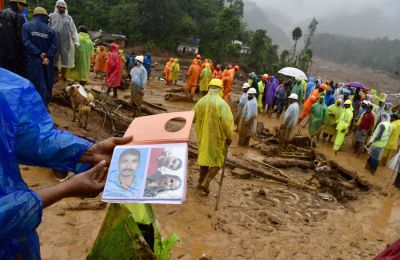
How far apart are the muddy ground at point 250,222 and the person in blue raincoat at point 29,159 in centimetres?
202

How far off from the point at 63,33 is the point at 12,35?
3.67 feet

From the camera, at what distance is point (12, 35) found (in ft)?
16.7

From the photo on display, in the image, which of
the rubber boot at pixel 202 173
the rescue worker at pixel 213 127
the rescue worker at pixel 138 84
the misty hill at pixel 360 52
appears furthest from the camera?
the misty hill at pixel 360 52

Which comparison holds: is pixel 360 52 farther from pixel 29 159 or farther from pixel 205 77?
pixel 29 159

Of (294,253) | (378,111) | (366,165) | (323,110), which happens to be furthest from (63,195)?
(378,111)

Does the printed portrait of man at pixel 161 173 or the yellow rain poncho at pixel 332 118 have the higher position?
the printed portrait of man at pixel 161 173

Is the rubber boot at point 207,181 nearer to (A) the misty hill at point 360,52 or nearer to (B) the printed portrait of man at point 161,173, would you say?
(B) the printed portrait of man at point 161,173

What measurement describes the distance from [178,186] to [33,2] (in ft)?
120

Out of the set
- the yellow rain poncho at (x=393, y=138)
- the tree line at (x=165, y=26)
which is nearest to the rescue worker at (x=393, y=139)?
the yellow rain poncho at (x=393, y=138)

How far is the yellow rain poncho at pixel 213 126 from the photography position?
5.10 meters

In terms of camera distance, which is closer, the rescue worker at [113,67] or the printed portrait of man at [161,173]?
the printed portrait of man at [161,173]

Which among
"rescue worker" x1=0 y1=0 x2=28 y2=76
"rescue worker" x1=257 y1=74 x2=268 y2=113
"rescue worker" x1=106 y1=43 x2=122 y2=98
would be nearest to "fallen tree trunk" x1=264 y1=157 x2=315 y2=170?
"rescue worker" x1=106 y1=43 x2=122 y2=98

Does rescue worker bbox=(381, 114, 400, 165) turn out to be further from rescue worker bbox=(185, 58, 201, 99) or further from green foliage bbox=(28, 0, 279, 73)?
green foliage bbox=(28, 0, 279, 73)

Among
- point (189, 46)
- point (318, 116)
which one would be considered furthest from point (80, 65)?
point (189, 46)
